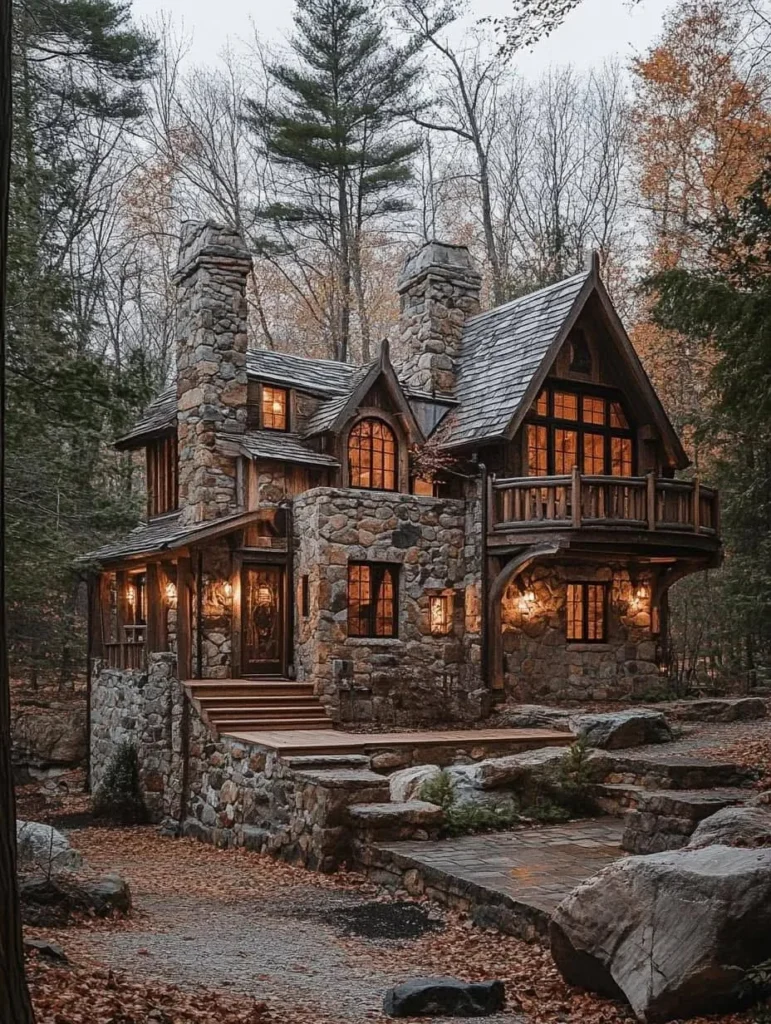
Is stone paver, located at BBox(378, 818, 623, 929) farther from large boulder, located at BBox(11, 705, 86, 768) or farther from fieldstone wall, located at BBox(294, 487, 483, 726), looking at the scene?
large boulder, located at BBox(11, 705, 86, 768)

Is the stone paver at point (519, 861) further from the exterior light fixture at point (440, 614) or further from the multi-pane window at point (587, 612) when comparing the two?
the multi-pane window at point (587, 612)

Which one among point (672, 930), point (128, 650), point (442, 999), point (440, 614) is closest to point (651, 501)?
point (440, 614)

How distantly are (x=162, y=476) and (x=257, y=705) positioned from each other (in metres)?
6.20

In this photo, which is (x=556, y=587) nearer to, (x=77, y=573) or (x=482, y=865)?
(x=77, y=573)

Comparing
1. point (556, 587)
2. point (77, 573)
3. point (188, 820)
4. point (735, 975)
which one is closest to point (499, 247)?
point (556, 587)

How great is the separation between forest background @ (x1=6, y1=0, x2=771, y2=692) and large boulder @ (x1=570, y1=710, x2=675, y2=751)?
5103 millimetres

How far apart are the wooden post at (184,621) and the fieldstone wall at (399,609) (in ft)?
6.13

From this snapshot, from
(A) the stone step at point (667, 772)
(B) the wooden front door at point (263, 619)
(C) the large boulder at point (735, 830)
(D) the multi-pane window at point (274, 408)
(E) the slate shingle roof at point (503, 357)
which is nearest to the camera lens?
(C) the large boulder at point (735, 830)

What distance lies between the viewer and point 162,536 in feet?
60.9

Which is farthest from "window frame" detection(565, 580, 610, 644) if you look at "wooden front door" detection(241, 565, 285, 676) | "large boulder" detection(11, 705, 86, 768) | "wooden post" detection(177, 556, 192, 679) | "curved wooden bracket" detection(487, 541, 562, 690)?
"large boulder" detection(11, 705, 86, 768)

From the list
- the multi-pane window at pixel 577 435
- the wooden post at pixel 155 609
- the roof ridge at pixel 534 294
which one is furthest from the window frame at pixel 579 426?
the wooden post at pixel 155 609

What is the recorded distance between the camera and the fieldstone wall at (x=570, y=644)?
18812 millimetres

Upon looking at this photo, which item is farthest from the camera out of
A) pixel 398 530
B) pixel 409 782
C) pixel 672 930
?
pixel 398 530

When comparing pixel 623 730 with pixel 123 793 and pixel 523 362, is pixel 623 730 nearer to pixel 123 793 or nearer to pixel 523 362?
pixel 523 362
